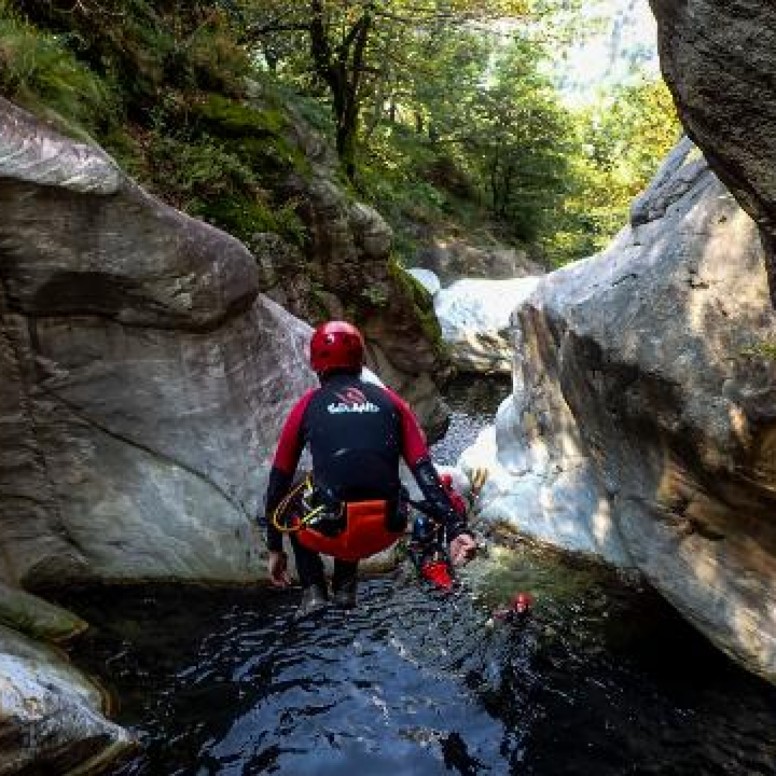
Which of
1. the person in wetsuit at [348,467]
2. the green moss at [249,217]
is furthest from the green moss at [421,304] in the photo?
the person in wetsuit at [348,467]

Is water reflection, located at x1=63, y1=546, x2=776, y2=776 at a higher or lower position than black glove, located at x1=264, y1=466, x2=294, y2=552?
lower

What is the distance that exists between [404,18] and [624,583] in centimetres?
1155

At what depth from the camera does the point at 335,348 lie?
23.0 feet

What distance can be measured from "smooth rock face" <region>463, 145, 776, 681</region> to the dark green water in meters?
0.81

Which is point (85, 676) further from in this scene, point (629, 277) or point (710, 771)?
point (629, 277)

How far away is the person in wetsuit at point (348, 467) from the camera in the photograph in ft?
21.4

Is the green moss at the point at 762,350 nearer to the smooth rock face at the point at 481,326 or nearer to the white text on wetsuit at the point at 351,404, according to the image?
the white text on wetsuit at the point at 351,404

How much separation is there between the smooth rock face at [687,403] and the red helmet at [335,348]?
2.95 metres

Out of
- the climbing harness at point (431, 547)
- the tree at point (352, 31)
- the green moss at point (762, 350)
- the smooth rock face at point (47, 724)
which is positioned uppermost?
the tree at point (352, 31)

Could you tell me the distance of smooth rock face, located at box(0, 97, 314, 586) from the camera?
8289 millimetres

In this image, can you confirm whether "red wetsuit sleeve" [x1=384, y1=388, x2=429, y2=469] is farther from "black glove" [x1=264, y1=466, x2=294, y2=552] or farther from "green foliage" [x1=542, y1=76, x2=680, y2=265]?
"green foliage" [x1=542, y1=76, x2=680, y2=265]

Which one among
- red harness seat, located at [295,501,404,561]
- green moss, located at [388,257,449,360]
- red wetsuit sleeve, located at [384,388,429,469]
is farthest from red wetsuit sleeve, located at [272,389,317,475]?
green moss, located at [388,257,449,360]

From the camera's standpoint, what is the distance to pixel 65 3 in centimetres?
1205

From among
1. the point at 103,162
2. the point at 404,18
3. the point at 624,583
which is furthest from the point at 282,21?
the point at 624,583
